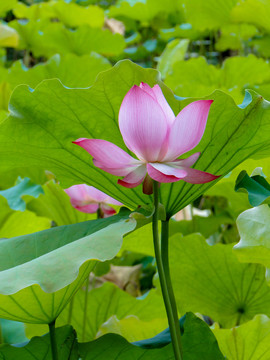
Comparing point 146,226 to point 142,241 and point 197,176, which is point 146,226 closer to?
point 142,241

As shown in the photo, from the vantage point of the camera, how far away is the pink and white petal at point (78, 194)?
2.83 ft

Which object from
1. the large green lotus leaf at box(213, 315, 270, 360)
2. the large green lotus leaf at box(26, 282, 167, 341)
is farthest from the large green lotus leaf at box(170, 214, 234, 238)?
the large green lotus leaf at box(213, 315, 270, 360)

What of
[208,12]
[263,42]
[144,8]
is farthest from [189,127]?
[144,8]

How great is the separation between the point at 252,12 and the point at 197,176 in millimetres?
1414

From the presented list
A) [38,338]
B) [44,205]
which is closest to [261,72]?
[44,205]

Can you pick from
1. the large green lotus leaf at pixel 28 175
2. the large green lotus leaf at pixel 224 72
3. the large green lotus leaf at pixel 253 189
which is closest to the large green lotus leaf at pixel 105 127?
the large green lotus leaf at pixel 253 189

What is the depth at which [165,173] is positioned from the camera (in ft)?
1.83

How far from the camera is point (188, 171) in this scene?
1.89 feet

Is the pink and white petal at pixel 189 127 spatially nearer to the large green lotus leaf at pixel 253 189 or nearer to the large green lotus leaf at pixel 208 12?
the large green lotus leaf at pixel 253 189

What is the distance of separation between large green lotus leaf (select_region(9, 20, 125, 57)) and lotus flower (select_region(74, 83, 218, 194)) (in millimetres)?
1900

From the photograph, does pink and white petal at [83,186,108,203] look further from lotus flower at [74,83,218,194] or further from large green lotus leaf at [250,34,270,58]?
large green lotus leaf at [250,34,270,58]

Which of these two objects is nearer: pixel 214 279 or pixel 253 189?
pixel 253 189

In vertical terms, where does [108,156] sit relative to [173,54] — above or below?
above

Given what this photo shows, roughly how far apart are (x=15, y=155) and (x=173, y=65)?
4.58ft
